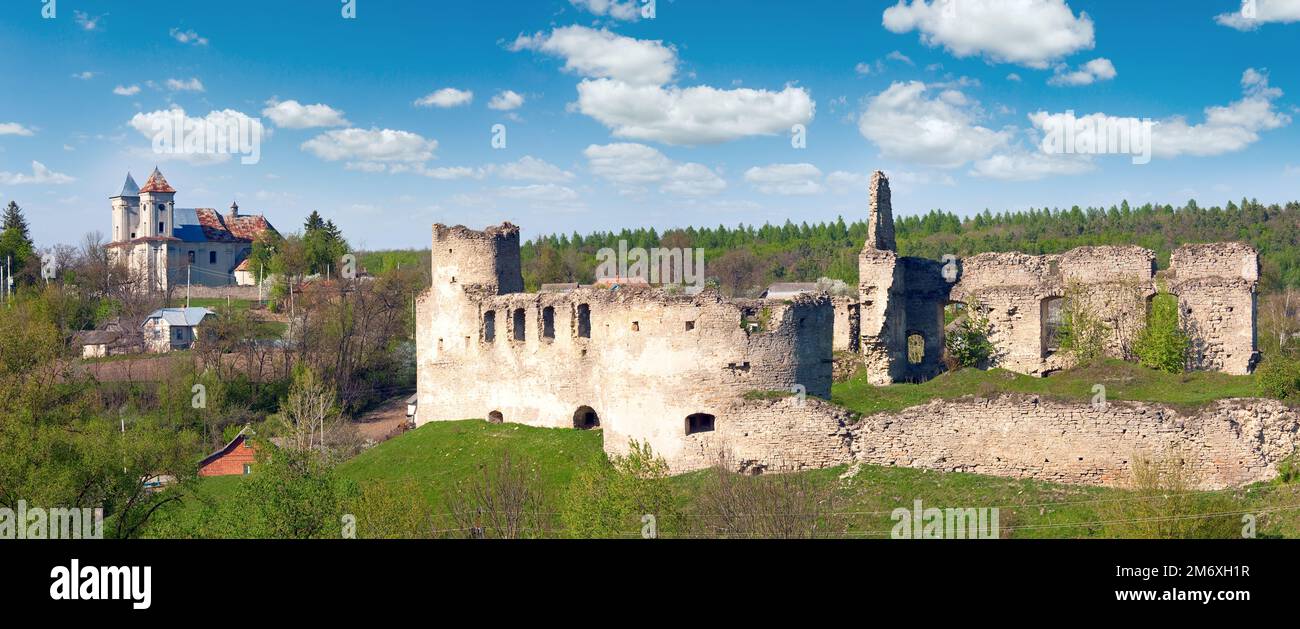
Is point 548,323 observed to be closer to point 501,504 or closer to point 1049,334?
point 501,504

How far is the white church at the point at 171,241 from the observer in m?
92.1

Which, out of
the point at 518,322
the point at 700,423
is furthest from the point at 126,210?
the point at 700,423

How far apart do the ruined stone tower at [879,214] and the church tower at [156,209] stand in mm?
73477

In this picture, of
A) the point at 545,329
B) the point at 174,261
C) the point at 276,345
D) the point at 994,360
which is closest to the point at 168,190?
the point at 174,261

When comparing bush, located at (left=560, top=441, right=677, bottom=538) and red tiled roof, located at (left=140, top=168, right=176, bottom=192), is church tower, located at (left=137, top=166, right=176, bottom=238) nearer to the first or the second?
red tiled roof, located at (left=140, top=168, right=176, bottom=192)

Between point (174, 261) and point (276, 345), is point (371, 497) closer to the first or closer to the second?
point (276, 345)

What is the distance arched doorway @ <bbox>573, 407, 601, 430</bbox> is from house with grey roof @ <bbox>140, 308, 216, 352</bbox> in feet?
143

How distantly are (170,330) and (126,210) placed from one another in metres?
30.3

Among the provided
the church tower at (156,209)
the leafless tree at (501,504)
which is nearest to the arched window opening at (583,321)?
the leafless tree at (501,504)

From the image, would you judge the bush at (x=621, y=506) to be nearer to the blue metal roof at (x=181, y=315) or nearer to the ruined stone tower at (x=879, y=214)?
the ruined stone tower at (x=879, y=214)

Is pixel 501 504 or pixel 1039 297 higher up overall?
pixel 1039 297

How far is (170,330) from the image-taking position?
2741 inches
